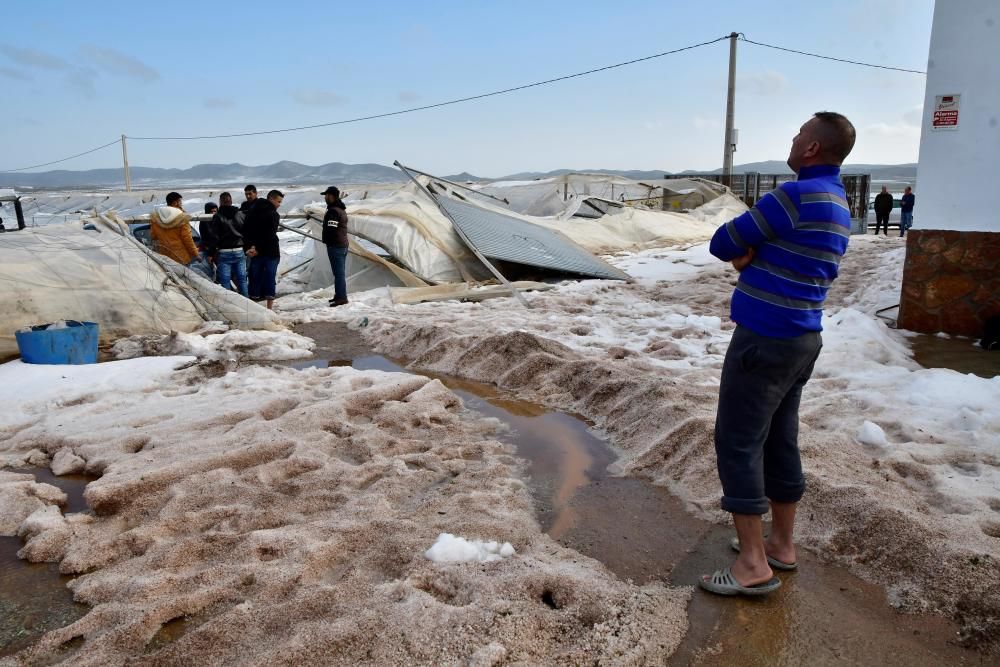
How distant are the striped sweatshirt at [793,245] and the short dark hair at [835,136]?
0.05 m

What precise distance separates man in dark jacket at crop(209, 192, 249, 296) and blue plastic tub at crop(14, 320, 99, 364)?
2858 millimetres

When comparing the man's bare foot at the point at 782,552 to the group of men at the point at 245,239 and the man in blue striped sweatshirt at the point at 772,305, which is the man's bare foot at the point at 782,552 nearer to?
the man in blue striped sweatshirt at the point at 772,305

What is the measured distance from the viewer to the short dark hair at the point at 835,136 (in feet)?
7.06

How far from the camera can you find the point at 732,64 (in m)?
21.6

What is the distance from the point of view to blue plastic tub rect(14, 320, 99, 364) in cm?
554

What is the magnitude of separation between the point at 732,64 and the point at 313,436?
2192cm

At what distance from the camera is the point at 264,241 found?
830 cm

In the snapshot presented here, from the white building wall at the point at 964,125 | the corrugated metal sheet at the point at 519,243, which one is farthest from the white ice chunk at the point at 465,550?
the corrugated metal sheet at the point at 519,243

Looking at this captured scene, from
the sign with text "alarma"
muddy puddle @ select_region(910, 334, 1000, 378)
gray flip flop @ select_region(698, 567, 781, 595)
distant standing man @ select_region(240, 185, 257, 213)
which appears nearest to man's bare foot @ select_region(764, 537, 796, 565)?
gray flip flop @ select_region(698, 567, 781, 595)

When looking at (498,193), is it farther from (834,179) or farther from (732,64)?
(834,179)

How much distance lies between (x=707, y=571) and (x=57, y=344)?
5.57m

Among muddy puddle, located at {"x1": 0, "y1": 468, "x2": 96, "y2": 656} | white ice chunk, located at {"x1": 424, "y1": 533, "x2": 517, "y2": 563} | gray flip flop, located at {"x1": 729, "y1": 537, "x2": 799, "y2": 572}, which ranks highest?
white ice chunk, located at {"x1": 424, "y1": 533, "x2": 517, "y2": 563}

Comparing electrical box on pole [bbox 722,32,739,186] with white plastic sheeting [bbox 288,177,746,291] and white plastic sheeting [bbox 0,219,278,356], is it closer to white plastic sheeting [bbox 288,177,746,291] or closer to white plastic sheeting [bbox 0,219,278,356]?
white plastic sheeting [bbox 288,177,746,291]

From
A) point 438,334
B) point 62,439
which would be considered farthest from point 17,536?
point 438,334
